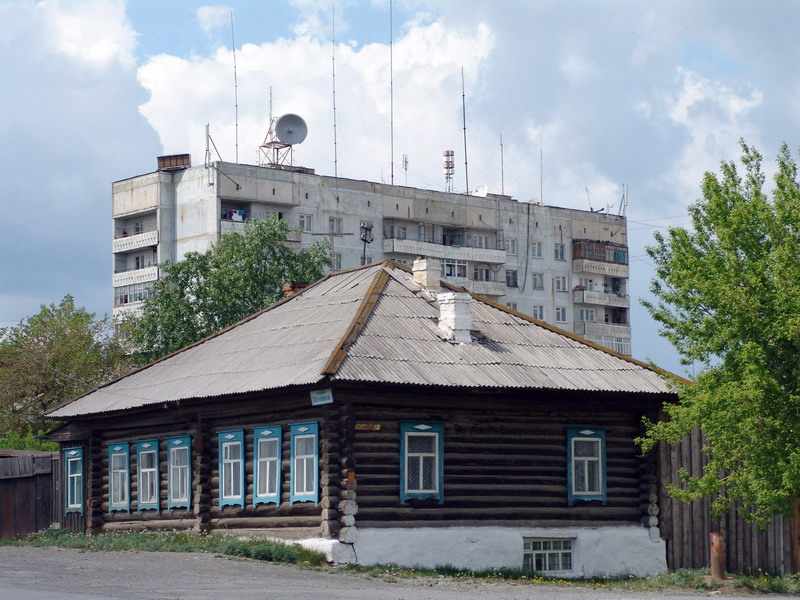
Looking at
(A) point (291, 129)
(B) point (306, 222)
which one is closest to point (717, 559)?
(A) point (291, 129)

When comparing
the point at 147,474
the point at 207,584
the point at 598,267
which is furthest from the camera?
the point at 598,267

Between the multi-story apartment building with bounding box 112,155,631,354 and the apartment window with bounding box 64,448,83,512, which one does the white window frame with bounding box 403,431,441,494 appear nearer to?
the apartment window with bounding box 64,448,83,512

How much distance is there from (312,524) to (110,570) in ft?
15.8

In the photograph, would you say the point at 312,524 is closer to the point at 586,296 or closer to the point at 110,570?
the point at 110,570

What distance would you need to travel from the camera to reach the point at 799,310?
89.5 feet

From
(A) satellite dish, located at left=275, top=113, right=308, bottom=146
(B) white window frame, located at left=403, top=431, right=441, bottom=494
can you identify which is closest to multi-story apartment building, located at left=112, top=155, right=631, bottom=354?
(A) satellite dish, located at left=275, top=113, right=308, bottom=146

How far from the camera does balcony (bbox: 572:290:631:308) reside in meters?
97.0

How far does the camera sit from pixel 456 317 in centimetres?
3133

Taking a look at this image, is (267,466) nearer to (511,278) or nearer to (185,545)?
(185,545)

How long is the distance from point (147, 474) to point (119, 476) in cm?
151

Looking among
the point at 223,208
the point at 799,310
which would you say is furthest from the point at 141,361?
the point at 799,310

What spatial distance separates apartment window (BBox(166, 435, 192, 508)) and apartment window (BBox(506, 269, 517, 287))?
202ft

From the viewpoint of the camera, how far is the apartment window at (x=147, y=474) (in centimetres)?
3434

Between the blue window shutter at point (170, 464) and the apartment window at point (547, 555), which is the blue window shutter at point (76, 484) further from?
the apartment window at point (547, 555)
